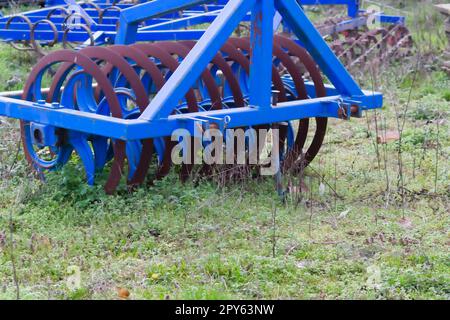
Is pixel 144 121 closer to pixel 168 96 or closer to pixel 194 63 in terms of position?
pixel 168 96

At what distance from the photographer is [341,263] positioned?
4.21 meters

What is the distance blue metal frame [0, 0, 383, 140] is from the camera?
4883 mm

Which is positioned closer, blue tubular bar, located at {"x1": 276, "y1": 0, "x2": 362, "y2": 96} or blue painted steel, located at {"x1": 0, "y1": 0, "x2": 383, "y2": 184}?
blue painted steel, located at {"x1": 0, "y1": 0, "x2": 383, "y2": 184}

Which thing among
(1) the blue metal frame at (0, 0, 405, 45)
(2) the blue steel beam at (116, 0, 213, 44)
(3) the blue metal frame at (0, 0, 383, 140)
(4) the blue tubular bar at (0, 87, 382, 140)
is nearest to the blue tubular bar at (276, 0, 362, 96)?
(3) the blue metal frame at (0, 0, 383, 140)

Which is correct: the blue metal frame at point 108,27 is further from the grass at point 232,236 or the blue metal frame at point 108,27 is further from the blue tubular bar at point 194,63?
the grass at point 232,236

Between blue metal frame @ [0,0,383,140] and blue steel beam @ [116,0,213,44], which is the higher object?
blue steel beam @ [116,0,213,44]

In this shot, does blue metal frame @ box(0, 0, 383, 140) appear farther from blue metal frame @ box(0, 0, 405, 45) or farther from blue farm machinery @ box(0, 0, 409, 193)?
blue metal frame @ box(0, 0, 405, 45)

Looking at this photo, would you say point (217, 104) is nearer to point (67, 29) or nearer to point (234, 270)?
point (234, 270)

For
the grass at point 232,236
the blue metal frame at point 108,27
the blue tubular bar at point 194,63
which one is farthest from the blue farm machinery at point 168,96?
the blue metal frame at point 108,27

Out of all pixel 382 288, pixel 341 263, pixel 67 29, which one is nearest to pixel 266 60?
pixel 341 263

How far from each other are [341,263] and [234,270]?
56 cm

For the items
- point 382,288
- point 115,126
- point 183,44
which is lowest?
point 382,288

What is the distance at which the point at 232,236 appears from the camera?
4.58 meters

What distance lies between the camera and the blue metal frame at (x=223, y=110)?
488 centimetres
